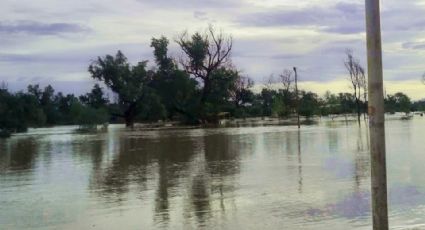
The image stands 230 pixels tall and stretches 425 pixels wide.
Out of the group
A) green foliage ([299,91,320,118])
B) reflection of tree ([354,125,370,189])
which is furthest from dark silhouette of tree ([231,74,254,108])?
reflection of tree ([354,125,370,189])

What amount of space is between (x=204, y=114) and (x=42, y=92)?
149 ft

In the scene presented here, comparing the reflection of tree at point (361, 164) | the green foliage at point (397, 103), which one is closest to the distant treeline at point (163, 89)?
the green foliage at point (397, 103)

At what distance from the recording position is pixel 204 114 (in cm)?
8612

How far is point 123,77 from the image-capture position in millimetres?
81938

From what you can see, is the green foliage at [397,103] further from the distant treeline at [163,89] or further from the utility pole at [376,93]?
the utility pole at [376,93]

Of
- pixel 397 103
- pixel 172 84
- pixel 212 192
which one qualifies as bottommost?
pixel 212 192

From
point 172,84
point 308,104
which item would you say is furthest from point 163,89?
point 308,104

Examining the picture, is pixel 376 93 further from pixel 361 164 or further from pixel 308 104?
pixel 308 104

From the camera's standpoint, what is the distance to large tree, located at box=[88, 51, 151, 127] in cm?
8156

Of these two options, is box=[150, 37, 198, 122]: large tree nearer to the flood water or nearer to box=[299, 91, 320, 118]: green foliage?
box=[299, 91, 320, 118]: green foliage

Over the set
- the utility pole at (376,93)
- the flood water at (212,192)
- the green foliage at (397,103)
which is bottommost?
the flood water at (212,192)

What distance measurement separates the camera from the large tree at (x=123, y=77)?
81562 mm

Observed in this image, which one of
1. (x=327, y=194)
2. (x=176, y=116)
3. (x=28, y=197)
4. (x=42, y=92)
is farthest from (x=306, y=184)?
(x=42, y=92)

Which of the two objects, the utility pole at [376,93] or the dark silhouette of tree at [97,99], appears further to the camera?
the dark silhouette of tree at [97,99]
